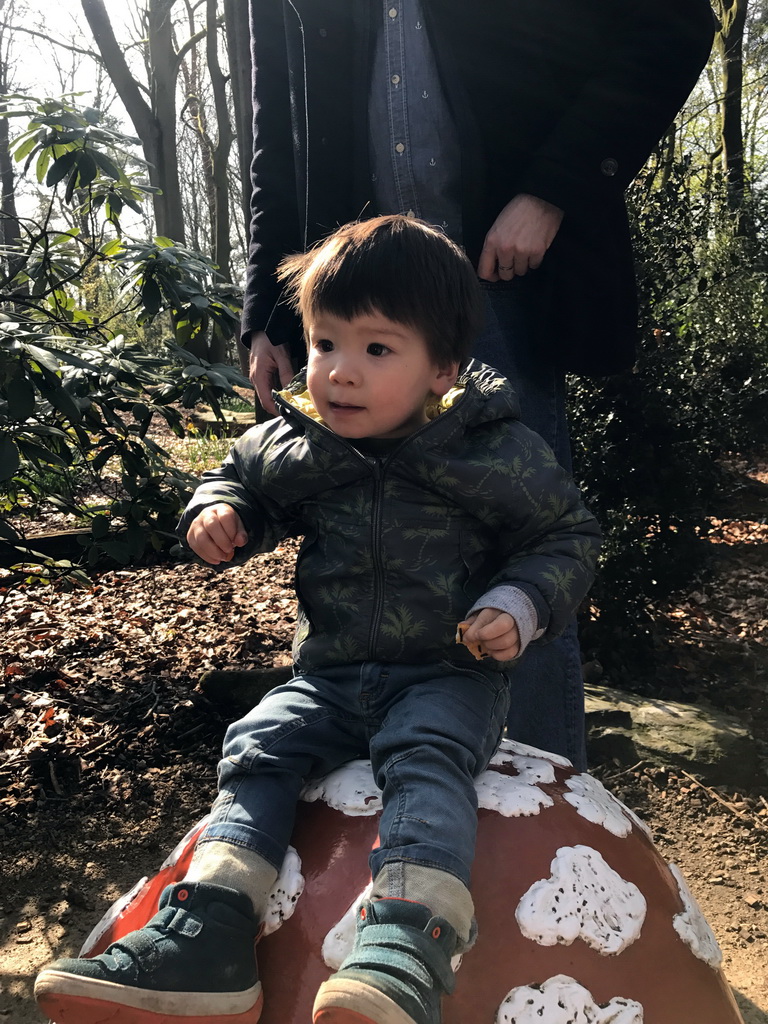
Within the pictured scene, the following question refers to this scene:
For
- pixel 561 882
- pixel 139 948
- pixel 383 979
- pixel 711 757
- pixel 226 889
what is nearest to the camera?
pixel 383 979

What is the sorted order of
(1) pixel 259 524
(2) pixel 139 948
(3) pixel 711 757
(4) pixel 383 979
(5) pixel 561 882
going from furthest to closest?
(3) pixel 711 757
(1) pixel 259 524
(5) pixel 561 882
(2) pixel 139 948
(4) pixel 383 979

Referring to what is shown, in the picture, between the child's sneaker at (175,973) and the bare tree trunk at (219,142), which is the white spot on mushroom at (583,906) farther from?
the bare tree trunk at (219,142)

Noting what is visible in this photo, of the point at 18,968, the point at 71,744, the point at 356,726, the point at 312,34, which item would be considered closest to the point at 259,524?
the point at 356,726

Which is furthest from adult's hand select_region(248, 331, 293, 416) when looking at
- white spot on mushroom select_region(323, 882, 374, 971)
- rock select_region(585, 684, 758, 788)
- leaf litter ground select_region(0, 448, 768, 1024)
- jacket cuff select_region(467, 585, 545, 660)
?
rock select_region(585, 684, 758, 788)

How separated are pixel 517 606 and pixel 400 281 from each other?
0.65m

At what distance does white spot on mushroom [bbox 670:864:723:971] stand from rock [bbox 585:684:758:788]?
215 cm

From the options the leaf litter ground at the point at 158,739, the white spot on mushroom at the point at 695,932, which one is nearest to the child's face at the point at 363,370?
the white spot on mushroom at the point at 695,932

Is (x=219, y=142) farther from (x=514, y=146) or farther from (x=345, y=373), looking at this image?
(x=345, y=373)

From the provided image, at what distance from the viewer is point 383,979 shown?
1.31 m

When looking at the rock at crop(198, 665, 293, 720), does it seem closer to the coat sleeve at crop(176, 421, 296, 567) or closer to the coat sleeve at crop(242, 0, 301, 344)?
the coat sleeve at crop(242, 0, 301, 344)

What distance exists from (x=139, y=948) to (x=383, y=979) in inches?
16.0

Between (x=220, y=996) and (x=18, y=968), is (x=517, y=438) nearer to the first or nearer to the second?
(x=220, y=996)

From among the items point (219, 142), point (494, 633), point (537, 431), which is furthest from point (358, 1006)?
point (219, 142)

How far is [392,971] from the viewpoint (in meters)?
1.35
